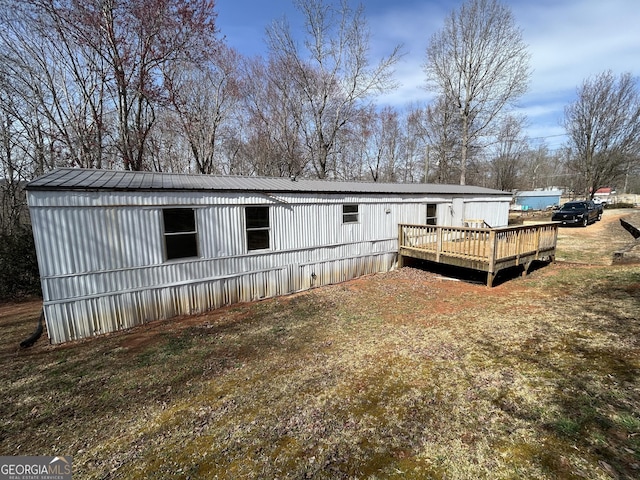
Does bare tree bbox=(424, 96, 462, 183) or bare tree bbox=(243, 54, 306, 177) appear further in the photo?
bare tree bbox=(424, 96, 462, 183)

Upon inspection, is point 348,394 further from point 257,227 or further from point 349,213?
point 349,213

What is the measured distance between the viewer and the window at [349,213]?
32.1ft

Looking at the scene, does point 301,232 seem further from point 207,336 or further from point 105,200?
point 105,200

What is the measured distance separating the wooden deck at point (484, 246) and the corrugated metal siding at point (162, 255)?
1818 mm

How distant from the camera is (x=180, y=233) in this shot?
6.82 meters

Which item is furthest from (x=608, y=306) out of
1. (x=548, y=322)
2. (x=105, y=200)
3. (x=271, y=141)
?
(x=271, y=141)

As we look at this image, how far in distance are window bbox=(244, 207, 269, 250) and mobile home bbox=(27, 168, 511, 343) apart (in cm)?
3

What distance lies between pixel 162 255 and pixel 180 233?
2.17 ft

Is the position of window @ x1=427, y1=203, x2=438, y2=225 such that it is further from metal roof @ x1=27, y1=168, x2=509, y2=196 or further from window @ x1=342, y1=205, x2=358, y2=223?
window @ x1=342, y1=205, x2=358, y2=223

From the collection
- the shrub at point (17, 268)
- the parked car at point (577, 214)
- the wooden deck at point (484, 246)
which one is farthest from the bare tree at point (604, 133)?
the shrub at point (17, 268)

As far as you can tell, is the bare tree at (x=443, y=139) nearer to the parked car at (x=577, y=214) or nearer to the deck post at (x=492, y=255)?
the parked car at (x=577, y=214)

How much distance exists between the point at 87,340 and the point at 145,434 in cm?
385

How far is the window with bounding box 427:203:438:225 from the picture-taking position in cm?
1219

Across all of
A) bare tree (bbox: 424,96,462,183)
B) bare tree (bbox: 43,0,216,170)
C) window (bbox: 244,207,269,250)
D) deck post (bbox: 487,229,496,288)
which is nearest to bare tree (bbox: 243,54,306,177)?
bare tree (bbox: 43,0,216,170)
